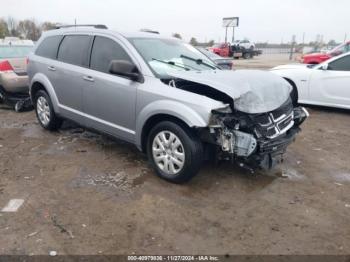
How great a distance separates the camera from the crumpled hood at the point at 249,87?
406 cm

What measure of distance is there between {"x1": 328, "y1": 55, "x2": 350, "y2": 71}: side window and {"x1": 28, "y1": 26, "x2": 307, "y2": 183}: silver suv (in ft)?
12.4

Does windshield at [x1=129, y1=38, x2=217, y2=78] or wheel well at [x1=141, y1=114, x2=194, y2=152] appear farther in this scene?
windshield at [x1=129, y1=38, x2=217, y2=78]

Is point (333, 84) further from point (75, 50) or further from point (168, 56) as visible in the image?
point (75, 50)

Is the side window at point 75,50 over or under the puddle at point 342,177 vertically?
over

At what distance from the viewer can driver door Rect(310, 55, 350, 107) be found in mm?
8031

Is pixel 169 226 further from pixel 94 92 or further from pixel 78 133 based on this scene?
pixel 78 133

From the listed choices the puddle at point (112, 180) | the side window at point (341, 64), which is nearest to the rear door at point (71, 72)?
the puddle at point (112, 180)

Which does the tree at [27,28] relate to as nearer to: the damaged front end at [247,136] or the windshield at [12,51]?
the windshield at [12,51]

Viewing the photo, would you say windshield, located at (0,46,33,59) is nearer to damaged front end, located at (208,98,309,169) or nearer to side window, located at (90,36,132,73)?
side window, located at (90,36,132,73)

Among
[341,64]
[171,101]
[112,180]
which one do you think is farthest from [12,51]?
[341,64]

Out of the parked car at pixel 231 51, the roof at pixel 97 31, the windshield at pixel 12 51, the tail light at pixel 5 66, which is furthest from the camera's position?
the parked car at pixel 231 51

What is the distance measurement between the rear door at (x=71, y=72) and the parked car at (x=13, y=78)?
2672 mm

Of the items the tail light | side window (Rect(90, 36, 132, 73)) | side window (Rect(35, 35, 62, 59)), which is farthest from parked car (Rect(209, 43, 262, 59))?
side window (Rect(90, 36, 132, 73))

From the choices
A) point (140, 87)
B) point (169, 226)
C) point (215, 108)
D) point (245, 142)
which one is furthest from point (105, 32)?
point (169, 226)
